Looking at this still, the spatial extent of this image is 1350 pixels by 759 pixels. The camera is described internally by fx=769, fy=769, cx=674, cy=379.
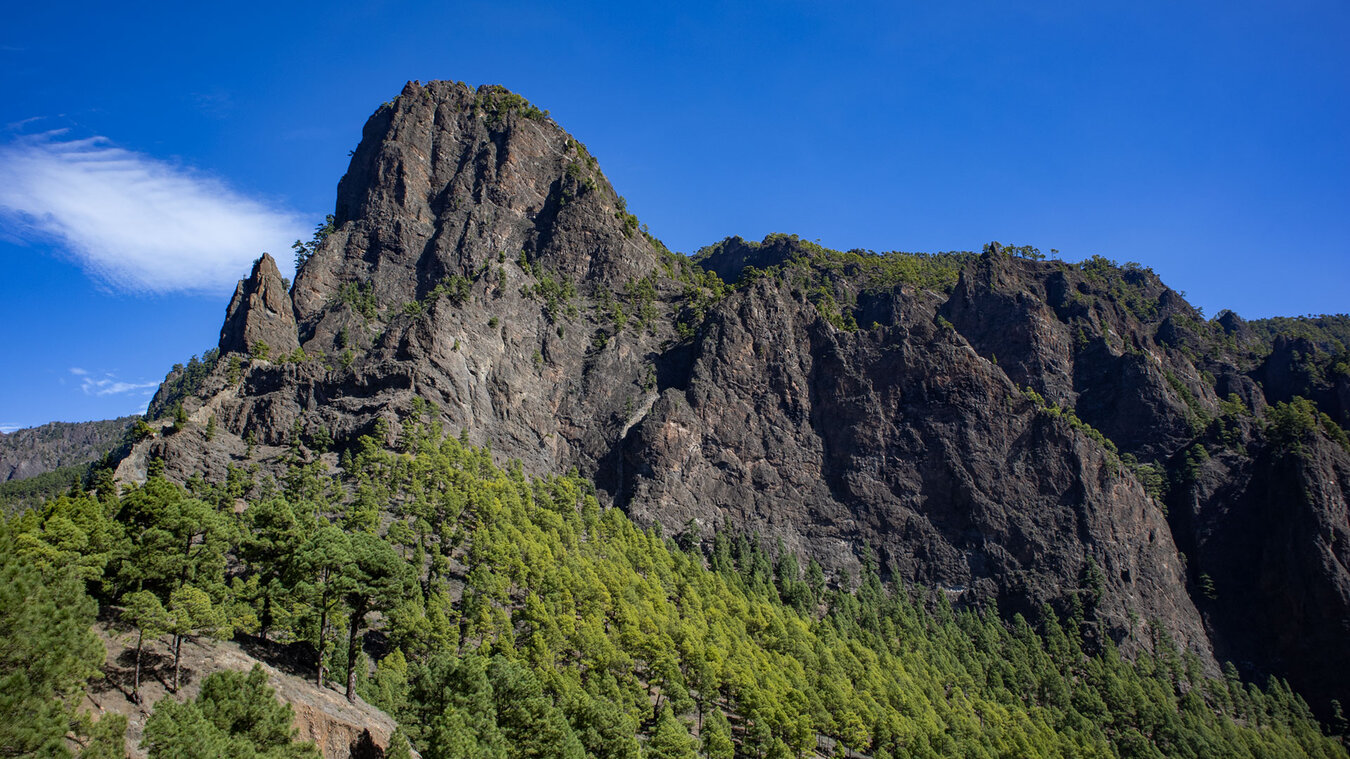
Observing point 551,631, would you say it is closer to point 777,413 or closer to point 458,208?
point 777,413

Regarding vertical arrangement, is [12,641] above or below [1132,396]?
below

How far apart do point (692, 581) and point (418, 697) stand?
66892mm

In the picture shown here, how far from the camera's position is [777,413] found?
157000 millimetres

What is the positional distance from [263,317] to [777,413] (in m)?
99.7

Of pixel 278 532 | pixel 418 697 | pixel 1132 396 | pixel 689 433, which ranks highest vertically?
pixel 1132 396

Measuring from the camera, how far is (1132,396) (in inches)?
7087

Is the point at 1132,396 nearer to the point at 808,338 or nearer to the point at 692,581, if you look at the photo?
the point at 808,338

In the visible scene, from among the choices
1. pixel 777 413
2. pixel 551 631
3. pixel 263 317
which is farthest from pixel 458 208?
pixel 551 631

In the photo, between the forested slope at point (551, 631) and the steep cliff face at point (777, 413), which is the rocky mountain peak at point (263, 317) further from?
the forested slope at point (551, 631)

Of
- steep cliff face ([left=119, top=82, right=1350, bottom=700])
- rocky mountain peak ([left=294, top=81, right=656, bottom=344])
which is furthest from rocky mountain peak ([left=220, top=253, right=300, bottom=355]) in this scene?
rocky mountain peak ([left=294, top=81, right=656, bottom=344])

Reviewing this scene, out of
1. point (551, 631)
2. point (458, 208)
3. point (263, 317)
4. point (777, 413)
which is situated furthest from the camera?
point (458, 208)

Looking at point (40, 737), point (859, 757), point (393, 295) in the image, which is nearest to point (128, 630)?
point (40, 737)

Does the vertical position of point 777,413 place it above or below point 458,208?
below

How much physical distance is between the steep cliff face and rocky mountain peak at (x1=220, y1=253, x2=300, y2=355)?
0.62 metres
